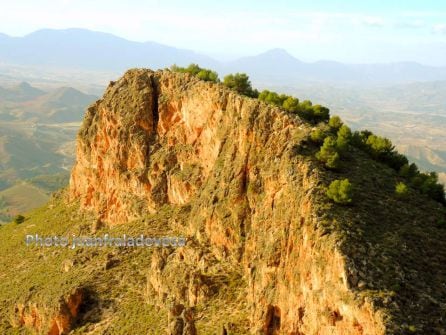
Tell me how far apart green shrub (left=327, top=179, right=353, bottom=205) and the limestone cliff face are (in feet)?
4.76

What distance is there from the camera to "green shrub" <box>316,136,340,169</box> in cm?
4512

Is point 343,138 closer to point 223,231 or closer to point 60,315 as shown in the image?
point 223,231

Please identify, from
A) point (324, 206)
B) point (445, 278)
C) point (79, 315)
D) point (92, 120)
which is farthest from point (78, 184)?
point (445, 278)

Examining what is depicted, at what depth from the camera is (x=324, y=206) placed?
1566 inches

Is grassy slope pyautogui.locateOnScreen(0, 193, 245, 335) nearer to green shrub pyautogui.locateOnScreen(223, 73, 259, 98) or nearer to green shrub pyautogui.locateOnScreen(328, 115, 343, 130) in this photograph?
green shrub pyautogui.locateOnScreen(223, 73, 259, 98)

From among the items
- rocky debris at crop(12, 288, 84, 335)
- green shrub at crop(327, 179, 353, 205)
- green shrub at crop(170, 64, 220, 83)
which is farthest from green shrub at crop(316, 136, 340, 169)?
rocky debris at crop(12, 288, 84, 335)

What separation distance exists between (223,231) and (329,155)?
15.0 meters

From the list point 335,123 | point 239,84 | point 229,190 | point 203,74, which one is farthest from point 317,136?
point 203,74

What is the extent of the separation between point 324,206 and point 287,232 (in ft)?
14.5

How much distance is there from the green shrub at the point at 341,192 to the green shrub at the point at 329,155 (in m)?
4.68

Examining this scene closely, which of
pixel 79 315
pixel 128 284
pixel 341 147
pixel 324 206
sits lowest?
pixel 79 315

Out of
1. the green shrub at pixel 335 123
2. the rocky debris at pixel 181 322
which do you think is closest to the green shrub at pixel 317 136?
the green shrub at pixel 335 123

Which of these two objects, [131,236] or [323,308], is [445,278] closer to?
[323,308]

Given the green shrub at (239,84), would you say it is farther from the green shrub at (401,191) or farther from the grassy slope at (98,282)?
the green shrub at (401,191)
